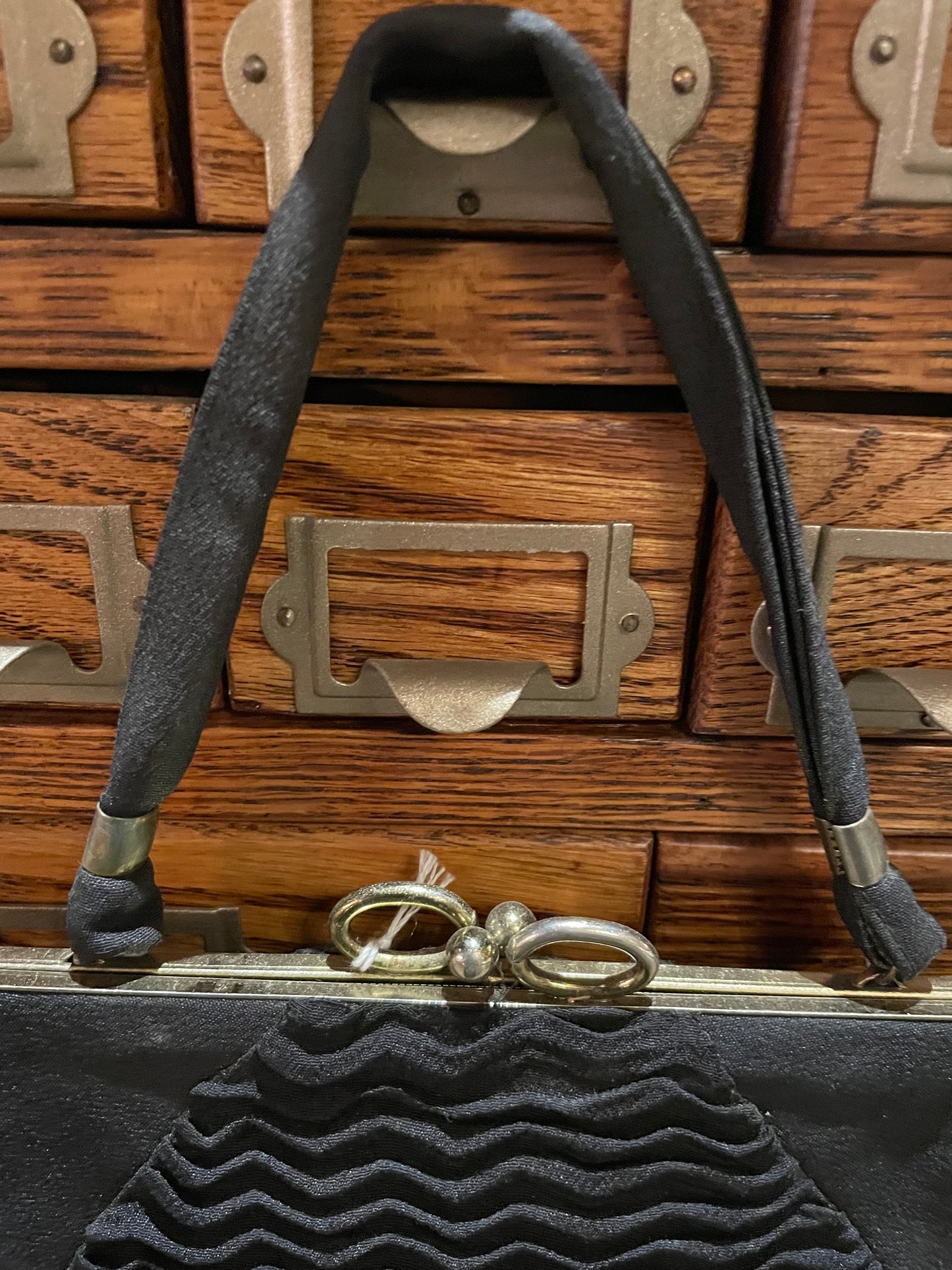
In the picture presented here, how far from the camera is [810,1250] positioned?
0.88ft

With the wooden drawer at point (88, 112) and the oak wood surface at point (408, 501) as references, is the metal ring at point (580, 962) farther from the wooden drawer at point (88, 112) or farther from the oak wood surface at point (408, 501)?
the wooden drawer at point (88, 112)

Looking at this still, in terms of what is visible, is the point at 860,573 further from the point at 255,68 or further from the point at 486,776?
the point at 255,68

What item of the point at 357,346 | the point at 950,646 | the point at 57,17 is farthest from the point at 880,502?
the point at 57,17

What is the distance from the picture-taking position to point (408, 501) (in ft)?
1.04

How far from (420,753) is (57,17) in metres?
0.29

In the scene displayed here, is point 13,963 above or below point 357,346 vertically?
below

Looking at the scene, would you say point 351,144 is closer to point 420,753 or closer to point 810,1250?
point 420,753

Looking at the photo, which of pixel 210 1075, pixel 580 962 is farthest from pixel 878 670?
pixel 210 1075

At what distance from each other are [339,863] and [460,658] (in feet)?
0.37

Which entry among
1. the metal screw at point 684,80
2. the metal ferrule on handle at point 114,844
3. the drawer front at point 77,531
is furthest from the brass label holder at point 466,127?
the metal ferrule on handle at point 114,844

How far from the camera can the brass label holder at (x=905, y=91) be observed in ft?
0.87

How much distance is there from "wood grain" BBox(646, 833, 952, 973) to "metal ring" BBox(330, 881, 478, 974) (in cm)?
12

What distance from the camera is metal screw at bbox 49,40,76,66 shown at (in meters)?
0.27

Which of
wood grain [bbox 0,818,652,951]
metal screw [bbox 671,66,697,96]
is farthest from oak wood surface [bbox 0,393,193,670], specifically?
metal screw [bbox 671,66,697,96]
